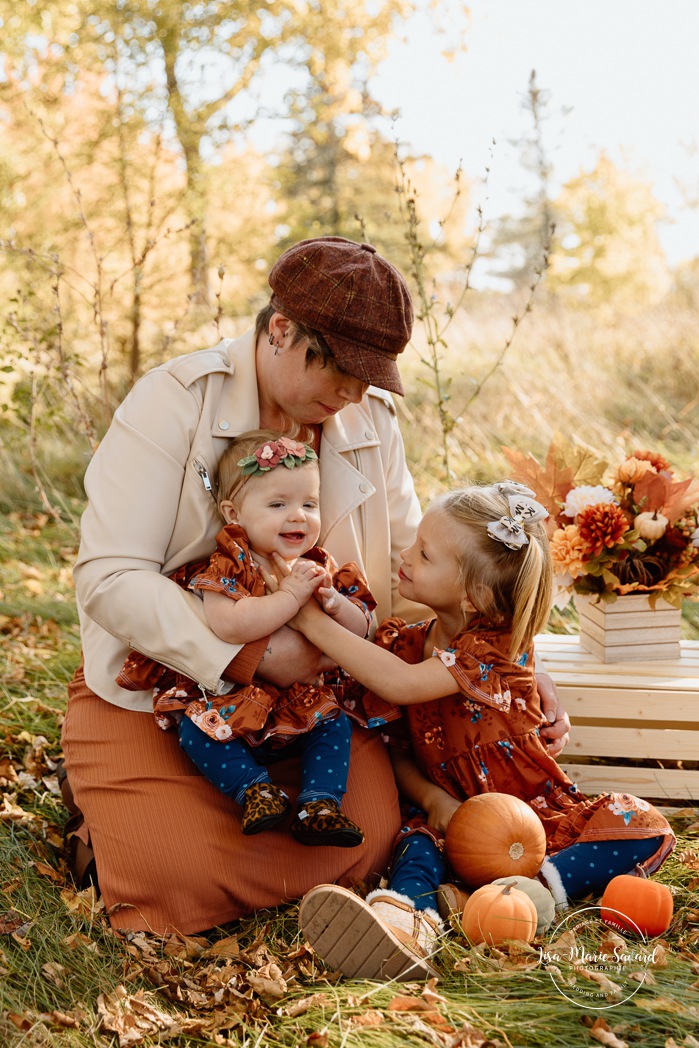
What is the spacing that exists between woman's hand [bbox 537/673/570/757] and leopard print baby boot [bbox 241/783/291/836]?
2.85ft

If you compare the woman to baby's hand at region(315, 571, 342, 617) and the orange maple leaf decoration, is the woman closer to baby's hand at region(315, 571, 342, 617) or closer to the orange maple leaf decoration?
baby's hand at region(315, 571, 342, 617)

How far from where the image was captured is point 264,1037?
2.05m

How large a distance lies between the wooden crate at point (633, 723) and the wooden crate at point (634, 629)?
2.5 inches

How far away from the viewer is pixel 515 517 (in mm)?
2693

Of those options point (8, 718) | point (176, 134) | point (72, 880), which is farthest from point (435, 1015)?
point (176, 134)

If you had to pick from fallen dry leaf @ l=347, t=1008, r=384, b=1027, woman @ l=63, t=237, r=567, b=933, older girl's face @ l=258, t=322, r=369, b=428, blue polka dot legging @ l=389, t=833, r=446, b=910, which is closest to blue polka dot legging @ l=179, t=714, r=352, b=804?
woman @ l=63, t=237, r=567, b=933

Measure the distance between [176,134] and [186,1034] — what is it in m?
9.58

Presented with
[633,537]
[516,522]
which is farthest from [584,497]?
[516,522]

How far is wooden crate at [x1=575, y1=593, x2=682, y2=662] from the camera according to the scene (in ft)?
10.6

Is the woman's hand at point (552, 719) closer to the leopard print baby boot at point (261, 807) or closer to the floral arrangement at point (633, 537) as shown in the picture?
the floral arrangement at point (633, 537)

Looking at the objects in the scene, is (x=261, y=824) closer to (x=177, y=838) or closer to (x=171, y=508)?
(x=177, y=838)

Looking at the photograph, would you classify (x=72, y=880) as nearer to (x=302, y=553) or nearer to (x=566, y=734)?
(x=302, y=553)

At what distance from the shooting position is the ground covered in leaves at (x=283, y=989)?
6.57ft

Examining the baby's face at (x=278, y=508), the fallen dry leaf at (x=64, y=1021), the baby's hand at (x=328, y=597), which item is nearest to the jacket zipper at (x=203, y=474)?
the baby's face at (x=278, y=508)
